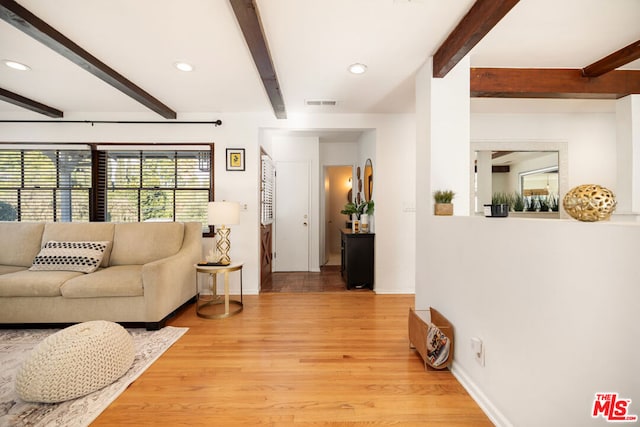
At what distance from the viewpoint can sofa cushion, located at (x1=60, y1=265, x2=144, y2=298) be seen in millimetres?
2594

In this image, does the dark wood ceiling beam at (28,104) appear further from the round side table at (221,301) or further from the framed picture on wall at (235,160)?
the round side table at (221,301)

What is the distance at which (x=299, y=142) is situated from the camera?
17.4ft

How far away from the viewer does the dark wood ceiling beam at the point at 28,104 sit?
3086mm

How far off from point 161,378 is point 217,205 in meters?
1.72

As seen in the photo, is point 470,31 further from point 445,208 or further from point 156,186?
point 156,186

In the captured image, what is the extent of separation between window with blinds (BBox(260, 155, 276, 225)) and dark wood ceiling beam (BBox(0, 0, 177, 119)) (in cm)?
180

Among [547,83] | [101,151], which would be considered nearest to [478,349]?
[547,83]

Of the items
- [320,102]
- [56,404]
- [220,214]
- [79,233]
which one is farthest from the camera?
[320,102]

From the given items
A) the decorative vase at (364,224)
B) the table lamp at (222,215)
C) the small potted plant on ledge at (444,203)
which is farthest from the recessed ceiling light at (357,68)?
the decorative vase at (364,224)

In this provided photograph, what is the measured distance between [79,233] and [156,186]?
3.28 ft

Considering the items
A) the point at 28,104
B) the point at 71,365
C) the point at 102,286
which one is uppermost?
the point at 28,104

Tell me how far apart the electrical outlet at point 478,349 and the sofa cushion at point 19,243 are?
4.34 meters

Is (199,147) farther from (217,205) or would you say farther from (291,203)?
(291,203)

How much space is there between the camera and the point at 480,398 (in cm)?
165
